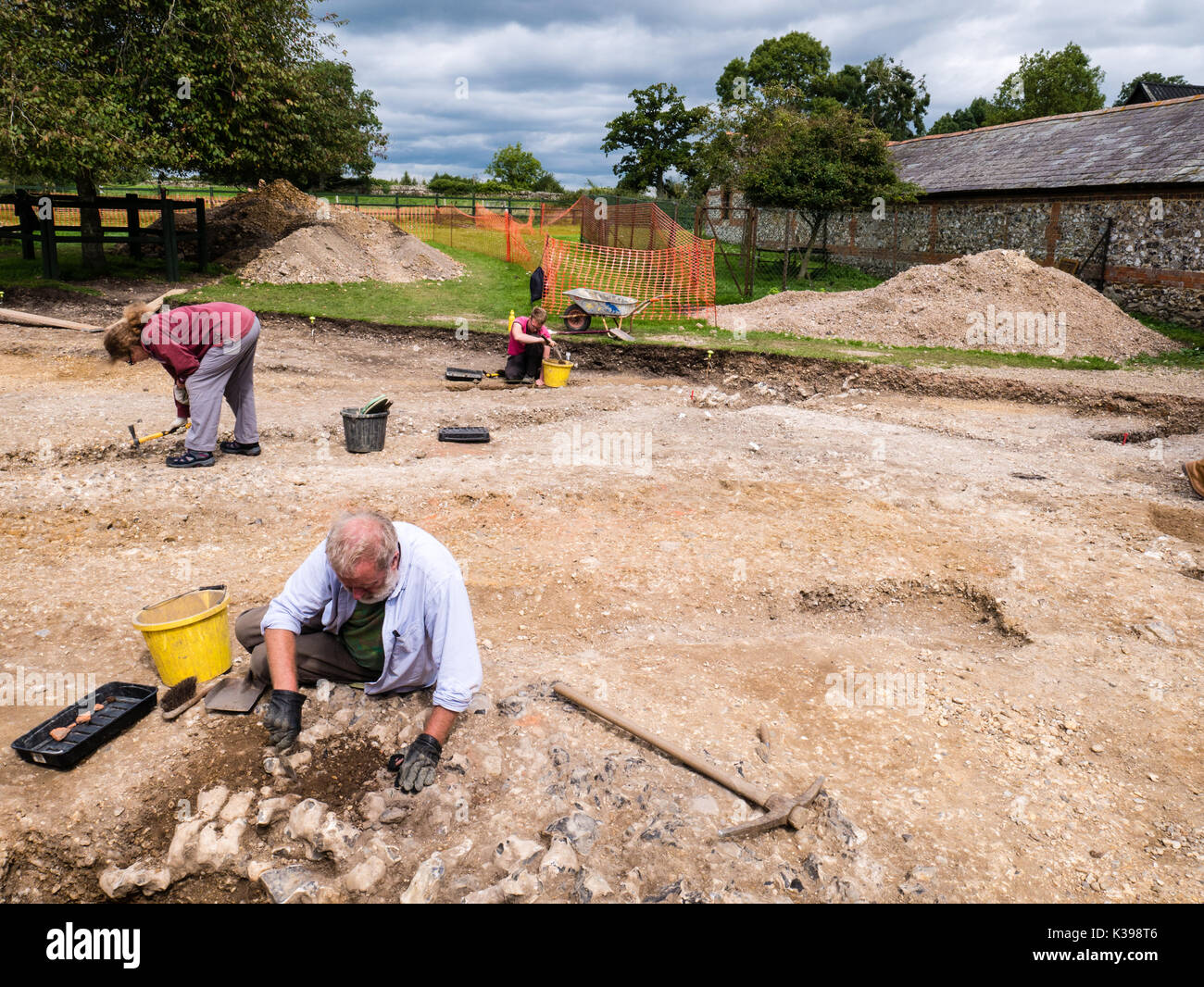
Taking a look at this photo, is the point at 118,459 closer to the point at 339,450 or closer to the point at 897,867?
the point at 339,450

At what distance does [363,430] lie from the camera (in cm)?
766

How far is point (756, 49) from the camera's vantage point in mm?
53875

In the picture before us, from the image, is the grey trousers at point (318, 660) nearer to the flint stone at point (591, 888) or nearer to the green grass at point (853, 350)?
the flint stone at point (591, 888)

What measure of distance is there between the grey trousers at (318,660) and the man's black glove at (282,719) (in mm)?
291

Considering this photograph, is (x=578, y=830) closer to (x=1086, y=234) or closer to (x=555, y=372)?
(x=555, y=372)

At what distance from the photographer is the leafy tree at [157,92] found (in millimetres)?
13406

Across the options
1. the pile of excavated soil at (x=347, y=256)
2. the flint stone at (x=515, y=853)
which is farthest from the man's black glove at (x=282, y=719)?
the pile of excavated soil at (x=347, y=256)

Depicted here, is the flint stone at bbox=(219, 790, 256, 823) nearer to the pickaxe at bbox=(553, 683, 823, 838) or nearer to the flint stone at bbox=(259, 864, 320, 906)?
the flint stone at bbox=(259, 864, 320, 906)

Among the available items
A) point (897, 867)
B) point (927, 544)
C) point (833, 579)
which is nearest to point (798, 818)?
point (897, 867)

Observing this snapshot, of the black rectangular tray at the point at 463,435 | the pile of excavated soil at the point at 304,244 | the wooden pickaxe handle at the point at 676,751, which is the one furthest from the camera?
the pile of excavated soil at the point at 304,244

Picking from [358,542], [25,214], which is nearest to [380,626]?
[358,542]

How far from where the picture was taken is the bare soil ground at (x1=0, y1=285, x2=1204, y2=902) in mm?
3119
